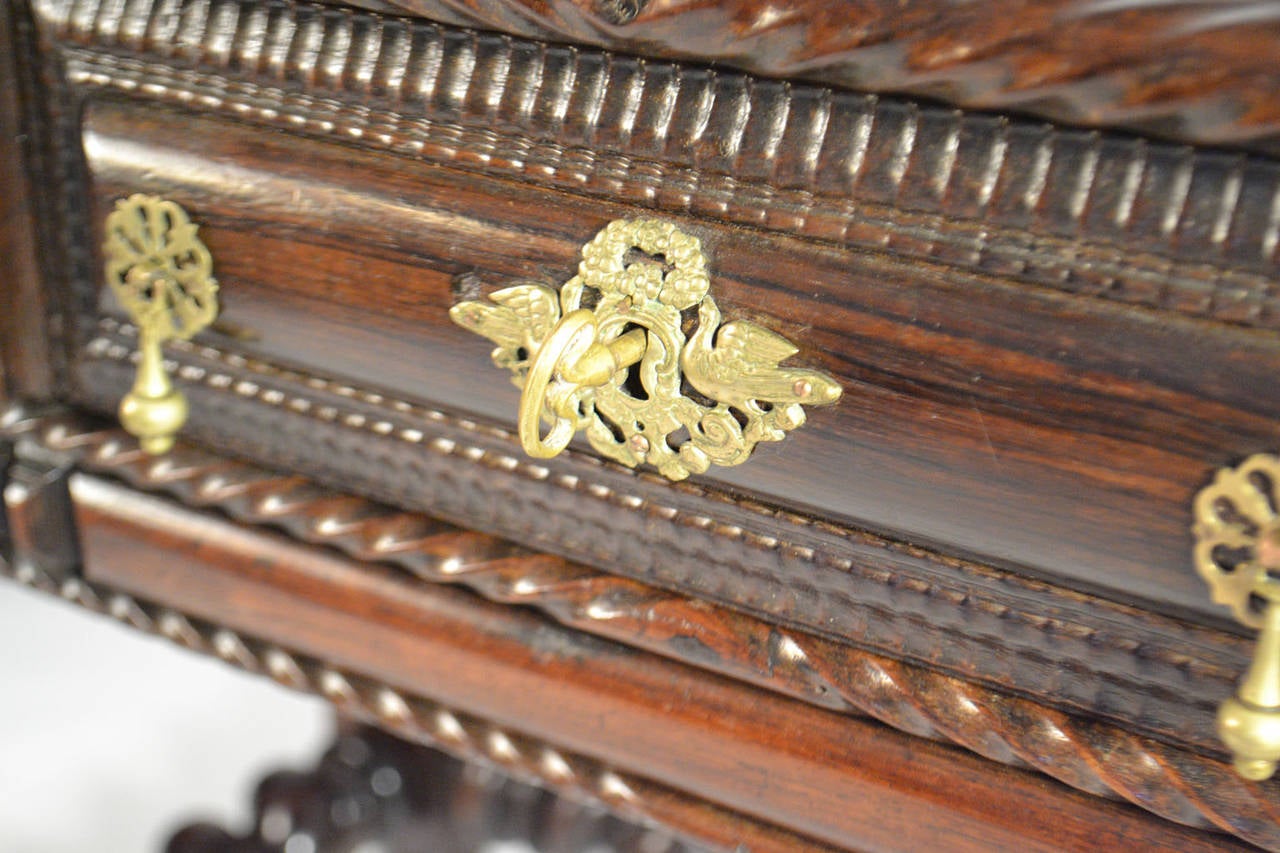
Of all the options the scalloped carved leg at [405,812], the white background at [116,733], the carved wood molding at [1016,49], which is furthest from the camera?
the white background at [116,733]

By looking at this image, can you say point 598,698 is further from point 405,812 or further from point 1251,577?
point 405,812

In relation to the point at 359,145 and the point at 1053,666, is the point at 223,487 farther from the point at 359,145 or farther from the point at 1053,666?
the point at 1053,666

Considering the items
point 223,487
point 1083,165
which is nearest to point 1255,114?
point 1083,165

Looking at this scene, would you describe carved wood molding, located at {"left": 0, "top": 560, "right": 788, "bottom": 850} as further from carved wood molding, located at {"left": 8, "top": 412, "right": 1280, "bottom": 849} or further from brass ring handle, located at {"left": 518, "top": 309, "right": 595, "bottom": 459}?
brass ring handle, located at {"left": 518, "top": 309, "right": 595, "bottom": 459}

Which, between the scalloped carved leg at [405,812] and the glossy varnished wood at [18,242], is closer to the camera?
the glossy varnished wood at [18,242]

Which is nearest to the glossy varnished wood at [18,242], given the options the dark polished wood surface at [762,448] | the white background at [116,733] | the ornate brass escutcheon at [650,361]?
the dark polished wood surface at [762,448]

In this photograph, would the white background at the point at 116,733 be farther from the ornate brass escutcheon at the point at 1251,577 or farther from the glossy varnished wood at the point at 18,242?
the ornate brass escutcheon at the point at 1251,577

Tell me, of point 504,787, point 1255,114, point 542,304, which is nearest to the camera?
point 1255,114
